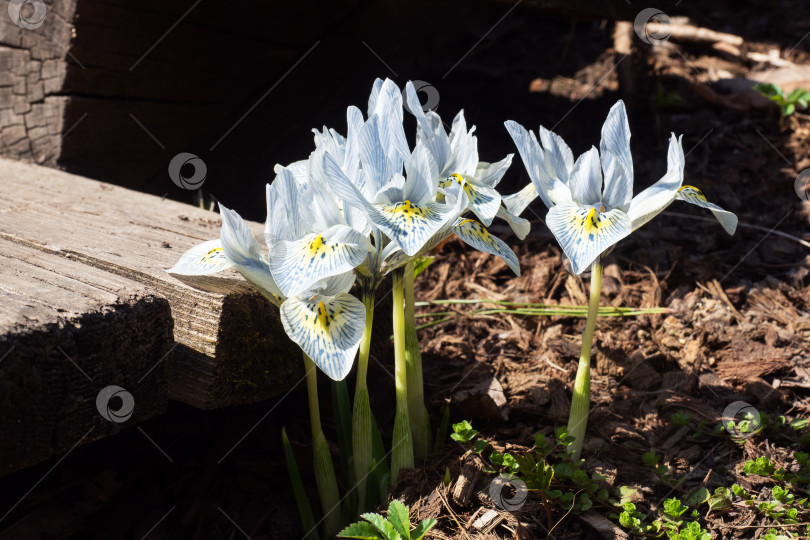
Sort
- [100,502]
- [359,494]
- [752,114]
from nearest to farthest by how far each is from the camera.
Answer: [359,494]
[100,502]
[752,114]

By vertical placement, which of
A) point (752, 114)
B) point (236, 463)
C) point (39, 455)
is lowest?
point (236, 463)

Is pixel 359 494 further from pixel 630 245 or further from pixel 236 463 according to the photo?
pixel 630 245

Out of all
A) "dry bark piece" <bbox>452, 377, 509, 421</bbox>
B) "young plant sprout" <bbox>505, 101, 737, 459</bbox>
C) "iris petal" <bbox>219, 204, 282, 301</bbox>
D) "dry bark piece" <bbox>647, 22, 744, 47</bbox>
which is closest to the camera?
"iris petal" <bbox>219, 204, 282, 301</bbox>

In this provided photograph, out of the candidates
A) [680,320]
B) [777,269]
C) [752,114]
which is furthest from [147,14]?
[752,114]

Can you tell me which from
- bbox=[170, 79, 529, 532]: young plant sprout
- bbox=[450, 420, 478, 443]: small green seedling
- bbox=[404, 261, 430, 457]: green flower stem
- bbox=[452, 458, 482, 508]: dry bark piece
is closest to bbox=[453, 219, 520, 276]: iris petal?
bbox=[170, 79, 529, 532]: young plant sprout

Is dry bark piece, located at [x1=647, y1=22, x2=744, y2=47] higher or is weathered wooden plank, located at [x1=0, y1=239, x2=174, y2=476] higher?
dry bark piece, located at [x1=647, y1=22, x2=744, y2=47]

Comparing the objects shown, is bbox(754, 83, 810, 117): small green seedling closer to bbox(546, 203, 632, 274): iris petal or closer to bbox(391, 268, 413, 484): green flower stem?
bbox(546, 203, 632, 274): iris petal

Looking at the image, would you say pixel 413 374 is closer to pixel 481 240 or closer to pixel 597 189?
pixel 481 240
